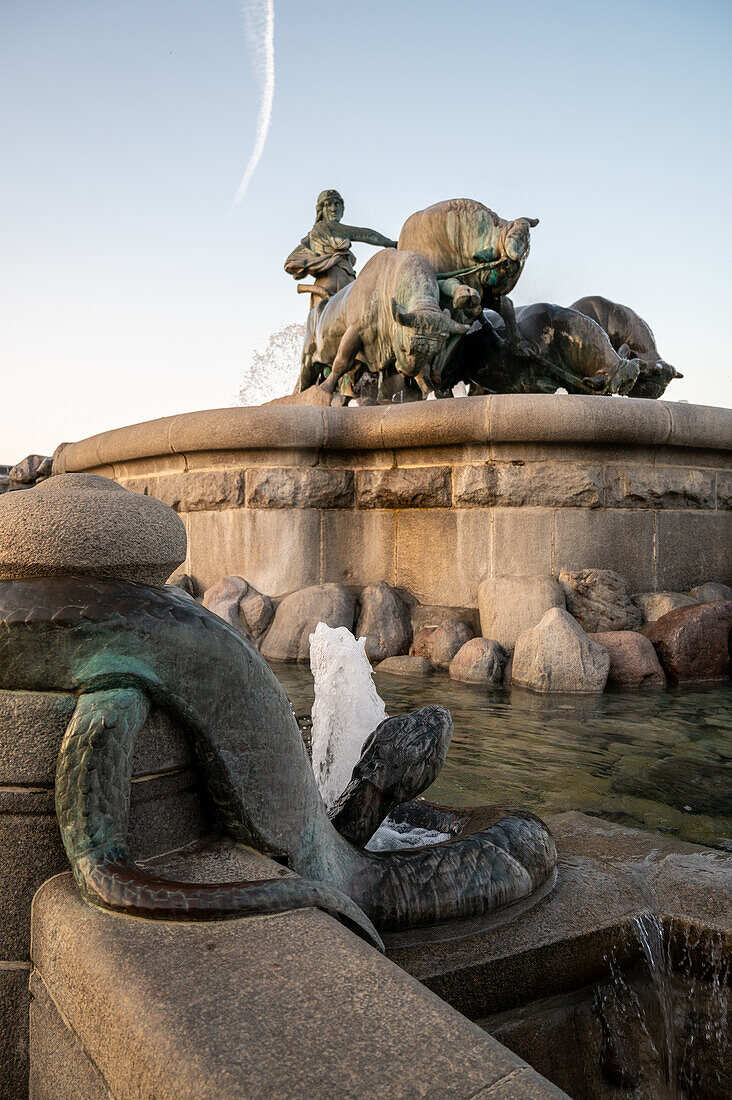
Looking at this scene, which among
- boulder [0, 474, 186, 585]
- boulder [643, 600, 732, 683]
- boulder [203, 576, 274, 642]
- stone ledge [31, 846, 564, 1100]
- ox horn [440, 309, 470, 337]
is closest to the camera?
stone ledge [31, 846, 564, 1100]

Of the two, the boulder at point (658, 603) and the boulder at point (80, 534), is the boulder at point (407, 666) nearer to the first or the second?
the boulder at point (658, 603)

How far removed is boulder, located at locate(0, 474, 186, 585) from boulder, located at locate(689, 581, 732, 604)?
20.9 ft

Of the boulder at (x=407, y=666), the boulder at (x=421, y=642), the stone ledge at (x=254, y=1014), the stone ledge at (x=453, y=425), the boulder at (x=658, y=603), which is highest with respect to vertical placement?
the stone ledge at (x=453, y=425)

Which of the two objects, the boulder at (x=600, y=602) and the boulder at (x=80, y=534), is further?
the boulder at (x=600, y=602)

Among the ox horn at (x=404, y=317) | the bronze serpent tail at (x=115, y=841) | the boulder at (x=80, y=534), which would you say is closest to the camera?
the bronze serpent tail at (x=115, y=841)

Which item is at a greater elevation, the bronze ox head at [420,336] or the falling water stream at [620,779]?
the bronze ox head at [420,336]

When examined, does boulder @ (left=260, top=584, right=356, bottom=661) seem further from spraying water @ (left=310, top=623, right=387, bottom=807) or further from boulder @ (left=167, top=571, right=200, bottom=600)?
spraying water @ (left=310, top=623, right=387, bottom=807)

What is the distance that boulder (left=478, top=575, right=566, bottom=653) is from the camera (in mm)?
6477

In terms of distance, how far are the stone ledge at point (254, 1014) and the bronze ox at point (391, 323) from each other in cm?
802

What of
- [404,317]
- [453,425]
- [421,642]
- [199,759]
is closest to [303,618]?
[421,642]

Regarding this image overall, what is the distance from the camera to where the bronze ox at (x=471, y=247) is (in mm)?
9047

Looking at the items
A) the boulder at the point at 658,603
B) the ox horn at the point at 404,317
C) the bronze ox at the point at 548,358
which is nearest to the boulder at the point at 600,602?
the boulder at the point at 658,603

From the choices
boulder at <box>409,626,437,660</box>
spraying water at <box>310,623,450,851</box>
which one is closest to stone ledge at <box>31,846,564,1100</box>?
spraying water at <box>310,623,450,851</box>

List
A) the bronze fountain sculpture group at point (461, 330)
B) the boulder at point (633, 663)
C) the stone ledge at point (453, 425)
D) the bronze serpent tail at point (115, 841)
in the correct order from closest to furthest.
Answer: the bronze serpent tail at point (115, 841) → the boulder at point (633, 663) → the stone ledge at point (453, 425) → the bronze fountain sculpture group at point (461, 330)
